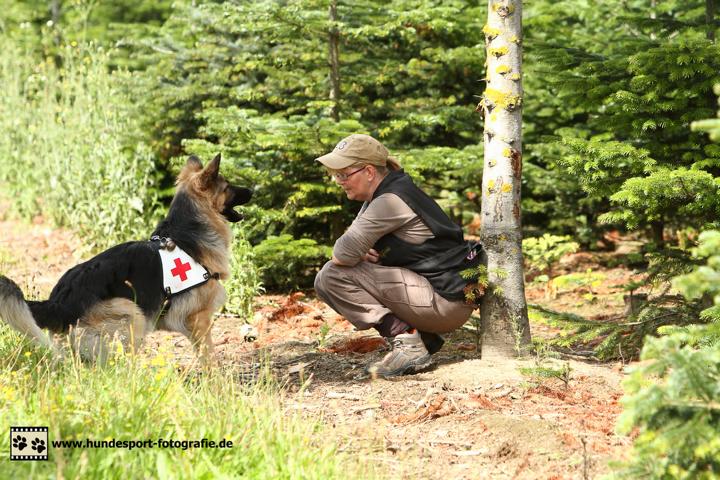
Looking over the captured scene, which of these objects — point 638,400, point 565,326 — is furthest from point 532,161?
point 638,400

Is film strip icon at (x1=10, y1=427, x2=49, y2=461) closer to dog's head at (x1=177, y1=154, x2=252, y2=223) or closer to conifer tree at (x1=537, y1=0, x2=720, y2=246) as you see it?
dog's head at (x1=177, y1=154, x2=252, y2=223)

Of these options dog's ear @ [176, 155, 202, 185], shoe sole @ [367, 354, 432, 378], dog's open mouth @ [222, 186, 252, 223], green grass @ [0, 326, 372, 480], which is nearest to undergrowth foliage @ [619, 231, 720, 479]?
green grass @ [0, 326, 372, 480]

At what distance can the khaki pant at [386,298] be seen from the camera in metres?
5.18

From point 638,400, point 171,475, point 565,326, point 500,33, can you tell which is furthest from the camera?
point 565,326

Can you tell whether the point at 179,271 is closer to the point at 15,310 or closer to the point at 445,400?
the point at 15,310

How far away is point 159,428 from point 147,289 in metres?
1.62

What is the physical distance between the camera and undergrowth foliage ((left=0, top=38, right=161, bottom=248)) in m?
8.85

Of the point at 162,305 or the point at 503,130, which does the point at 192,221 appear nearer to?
the point at 162,305

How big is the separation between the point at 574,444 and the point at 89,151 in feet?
24.8

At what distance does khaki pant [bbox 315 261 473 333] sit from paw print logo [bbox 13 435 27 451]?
7.80 feet

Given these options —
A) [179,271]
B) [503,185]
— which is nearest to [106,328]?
→ [179,271]

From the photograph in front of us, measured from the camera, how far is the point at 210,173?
531 centimetres

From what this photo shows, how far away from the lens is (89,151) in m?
9.62

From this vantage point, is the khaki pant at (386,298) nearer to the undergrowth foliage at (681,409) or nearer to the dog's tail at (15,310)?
the dog's tail at (15,310)
